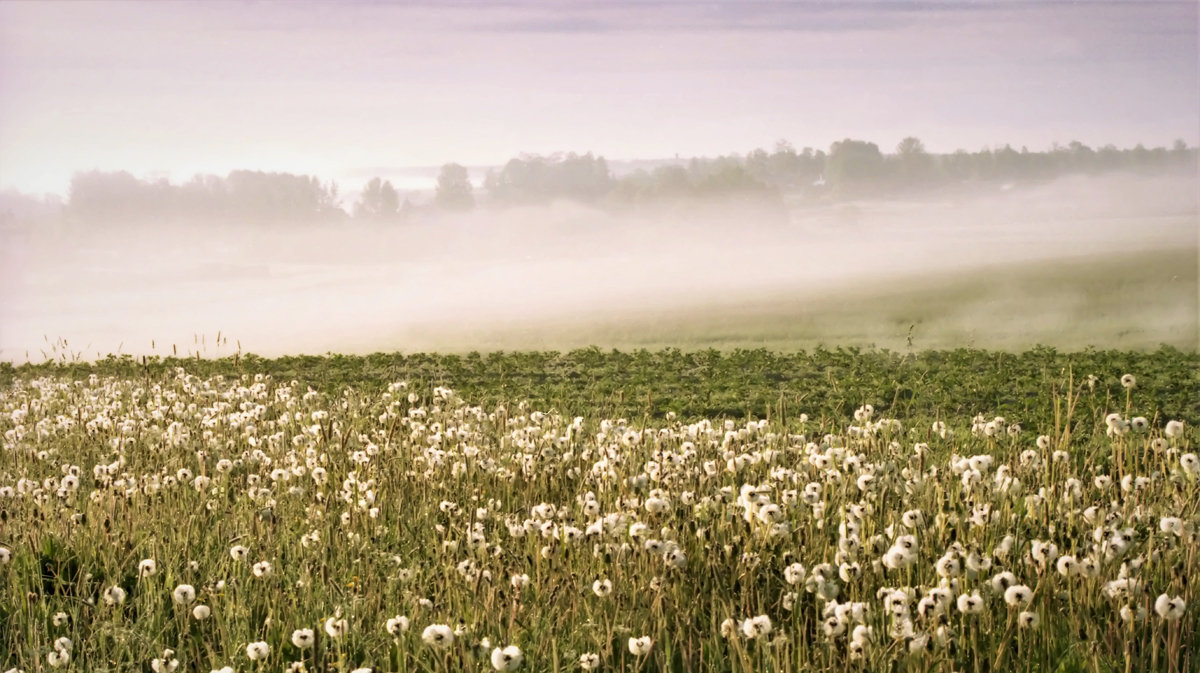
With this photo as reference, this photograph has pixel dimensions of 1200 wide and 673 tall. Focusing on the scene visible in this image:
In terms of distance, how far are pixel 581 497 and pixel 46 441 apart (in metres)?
6.45

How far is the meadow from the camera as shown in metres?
4.37

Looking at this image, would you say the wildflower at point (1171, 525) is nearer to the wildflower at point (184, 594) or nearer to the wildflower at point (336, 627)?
the wildflower at point (336, 627)

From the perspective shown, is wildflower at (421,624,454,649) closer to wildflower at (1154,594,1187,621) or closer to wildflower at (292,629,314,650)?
wildflower at (292,629,314,650)

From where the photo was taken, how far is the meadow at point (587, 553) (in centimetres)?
437

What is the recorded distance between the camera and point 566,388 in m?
14.1

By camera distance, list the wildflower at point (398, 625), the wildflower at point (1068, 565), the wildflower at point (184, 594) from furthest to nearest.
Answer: the wildflower at point (184, 594)
the wildflower at point (1068, 565)
the wildflower at point (398, 625)

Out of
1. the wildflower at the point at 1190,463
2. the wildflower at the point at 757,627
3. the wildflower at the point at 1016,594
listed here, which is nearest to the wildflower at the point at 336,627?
the wildflower at the point at 757,627

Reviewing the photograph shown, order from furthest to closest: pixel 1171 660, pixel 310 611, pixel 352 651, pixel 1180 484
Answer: pixel 1180 484 → pixel 310 611 → pixel 352 651 → pixel 1171 660

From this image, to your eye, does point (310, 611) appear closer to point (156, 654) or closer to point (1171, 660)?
point (156, 654)

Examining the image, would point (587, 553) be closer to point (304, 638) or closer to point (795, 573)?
point (795, 573)

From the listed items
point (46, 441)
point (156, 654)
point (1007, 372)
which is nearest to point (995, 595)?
point (156, 654)

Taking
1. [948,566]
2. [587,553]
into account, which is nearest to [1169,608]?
[948,566]

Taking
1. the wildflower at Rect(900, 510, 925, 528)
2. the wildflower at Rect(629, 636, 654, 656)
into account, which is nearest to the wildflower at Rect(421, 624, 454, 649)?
the wildflower at Rect(629, 636, 654, 656)

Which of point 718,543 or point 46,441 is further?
point 46,441
